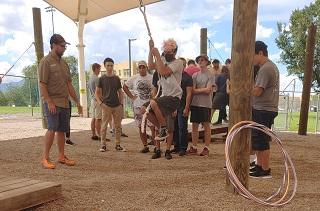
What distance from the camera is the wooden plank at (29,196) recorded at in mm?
3744

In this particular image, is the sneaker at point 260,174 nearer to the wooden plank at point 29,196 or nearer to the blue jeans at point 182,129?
the blue jeans at point 182,129

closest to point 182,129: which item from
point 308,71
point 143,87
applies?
point 143,87

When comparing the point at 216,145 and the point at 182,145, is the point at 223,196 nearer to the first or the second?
the point at 182,145

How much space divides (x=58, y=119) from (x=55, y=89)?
47 centimetres

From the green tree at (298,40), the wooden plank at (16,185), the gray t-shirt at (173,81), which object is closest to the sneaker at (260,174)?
the gray t-shirt at (173,81)

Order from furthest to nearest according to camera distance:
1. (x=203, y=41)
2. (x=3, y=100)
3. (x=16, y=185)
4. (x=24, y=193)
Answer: (x=3, y=100) → (x=203, y=41) → (x=16, y=185) → (x=24, y=193)

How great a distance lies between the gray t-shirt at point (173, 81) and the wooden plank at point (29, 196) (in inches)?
111

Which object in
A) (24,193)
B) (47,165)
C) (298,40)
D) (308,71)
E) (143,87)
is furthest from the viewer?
(298,40)

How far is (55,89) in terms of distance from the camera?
603cm

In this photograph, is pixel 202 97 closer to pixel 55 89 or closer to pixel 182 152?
pixel 182 152

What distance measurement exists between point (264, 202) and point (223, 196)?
0.55m

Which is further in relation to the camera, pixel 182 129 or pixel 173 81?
pixel 182 129

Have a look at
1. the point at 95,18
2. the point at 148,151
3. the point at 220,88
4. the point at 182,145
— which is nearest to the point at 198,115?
the point at 182,145

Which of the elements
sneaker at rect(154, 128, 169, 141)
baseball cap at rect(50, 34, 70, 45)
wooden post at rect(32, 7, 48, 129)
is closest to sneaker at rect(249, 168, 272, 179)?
sneaker at rect(154, 128, 169, 141)
